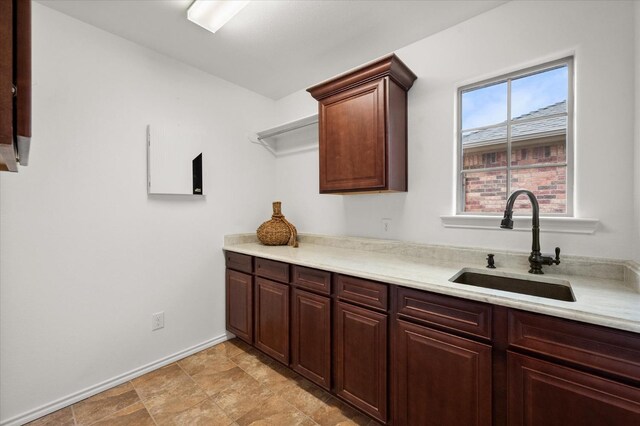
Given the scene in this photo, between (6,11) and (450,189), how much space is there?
6.97 feet

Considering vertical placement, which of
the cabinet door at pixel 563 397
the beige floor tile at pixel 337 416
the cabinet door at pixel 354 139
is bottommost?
the beige floor tile at pixel 337 416

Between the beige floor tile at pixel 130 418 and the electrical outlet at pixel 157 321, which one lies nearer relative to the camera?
the beige floor tile at pixel 130 418

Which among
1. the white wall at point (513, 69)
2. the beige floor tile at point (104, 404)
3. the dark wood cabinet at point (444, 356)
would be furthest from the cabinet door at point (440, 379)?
the beige floor tile at point (104, 404)

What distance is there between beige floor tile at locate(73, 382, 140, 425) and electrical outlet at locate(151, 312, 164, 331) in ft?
1.34

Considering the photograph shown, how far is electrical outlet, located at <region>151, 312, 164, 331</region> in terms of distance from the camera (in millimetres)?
2270

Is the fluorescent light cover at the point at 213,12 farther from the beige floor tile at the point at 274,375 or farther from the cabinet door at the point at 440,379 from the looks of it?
the beige floor tile at the point at 274,375

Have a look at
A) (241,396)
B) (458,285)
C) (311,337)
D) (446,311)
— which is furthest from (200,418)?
(458,285)

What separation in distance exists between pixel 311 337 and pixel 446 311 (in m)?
0.96

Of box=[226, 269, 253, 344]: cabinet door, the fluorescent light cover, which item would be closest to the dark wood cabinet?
box=[226, 269, 253, 344]: cabinet door

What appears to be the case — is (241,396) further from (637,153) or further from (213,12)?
(637,153)

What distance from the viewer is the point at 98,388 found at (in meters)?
1.98

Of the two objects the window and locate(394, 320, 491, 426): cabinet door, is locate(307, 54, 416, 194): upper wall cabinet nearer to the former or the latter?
the window

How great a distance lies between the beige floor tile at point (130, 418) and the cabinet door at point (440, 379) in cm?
149

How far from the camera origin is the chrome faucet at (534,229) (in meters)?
1.54
